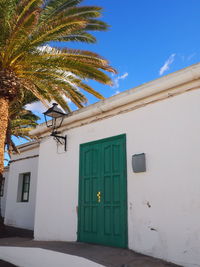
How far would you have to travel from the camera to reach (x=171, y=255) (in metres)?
4.34

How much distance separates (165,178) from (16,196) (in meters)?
7.58

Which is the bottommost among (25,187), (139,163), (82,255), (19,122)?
(82,255)

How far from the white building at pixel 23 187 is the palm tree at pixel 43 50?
2.39 meters

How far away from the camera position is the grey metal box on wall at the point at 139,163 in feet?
16.3

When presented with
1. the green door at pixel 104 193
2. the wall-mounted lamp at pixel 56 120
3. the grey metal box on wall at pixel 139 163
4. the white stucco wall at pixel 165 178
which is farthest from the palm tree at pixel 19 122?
the grey metal box on wall at pixel 139 163

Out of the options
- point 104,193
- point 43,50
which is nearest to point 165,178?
point 104,193

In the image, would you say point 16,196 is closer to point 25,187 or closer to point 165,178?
point 25,187

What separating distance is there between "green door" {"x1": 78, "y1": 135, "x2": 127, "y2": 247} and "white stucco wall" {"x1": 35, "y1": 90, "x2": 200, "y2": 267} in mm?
173

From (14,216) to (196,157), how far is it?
8339mm

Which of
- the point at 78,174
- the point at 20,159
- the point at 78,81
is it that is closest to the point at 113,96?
the point at 78,174

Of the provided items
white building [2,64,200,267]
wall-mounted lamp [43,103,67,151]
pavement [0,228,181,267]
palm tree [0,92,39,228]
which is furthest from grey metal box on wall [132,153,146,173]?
palm tree [0,92,39,228]

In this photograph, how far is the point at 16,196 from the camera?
1052 cm

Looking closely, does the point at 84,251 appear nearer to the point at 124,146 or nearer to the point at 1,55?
the point at 124,146

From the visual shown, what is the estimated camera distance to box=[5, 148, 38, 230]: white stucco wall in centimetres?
973
